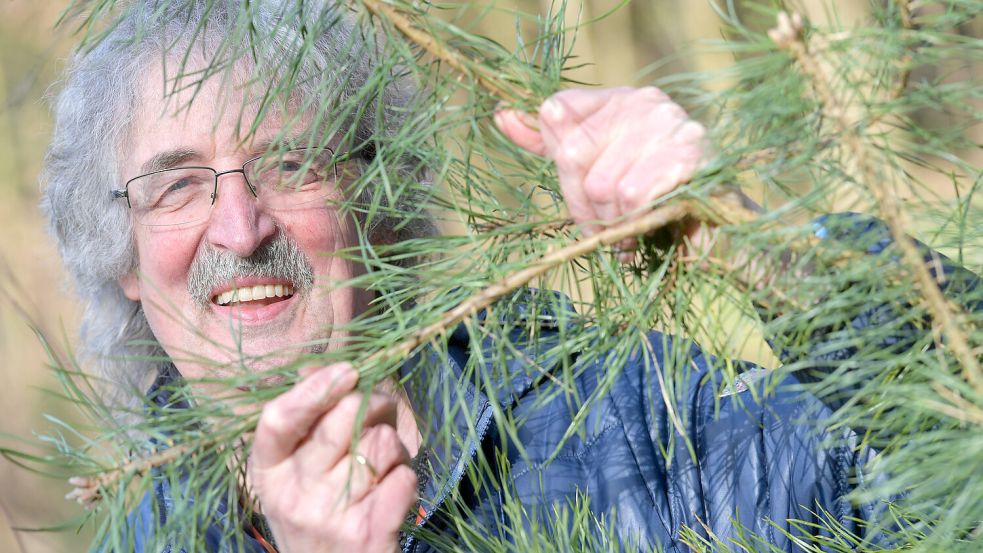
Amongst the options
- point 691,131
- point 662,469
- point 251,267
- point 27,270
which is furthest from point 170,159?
point 27,270

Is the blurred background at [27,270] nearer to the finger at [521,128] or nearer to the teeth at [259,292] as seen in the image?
the teeth at [259,292]

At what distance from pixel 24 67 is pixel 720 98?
2149 millimetres

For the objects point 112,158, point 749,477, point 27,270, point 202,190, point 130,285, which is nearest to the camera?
point 749,477

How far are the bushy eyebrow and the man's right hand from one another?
0.56 metres

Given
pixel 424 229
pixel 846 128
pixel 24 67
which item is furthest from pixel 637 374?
pixel 24 67

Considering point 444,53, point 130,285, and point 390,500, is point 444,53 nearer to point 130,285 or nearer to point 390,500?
point 390,500

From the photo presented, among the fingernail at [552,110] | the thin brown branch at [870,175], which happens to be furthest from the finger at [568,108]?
the thin brown branch at [870,175]

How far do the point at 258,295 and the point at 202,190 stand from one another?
136 mm

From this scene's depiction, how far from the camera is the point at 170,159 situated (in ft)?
3.43

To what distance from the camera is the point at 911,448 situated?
15.9 inches

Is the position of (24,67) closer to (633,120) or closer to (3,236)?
(3,236)

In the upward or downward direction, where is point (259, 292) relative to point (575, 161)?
downward

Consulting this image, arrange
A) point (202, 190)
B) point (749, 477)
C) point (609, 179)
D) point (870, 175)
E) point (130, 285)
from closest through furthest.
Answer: point (870, 175) → point (609, 179) → point (749, 477) → point (202, 190) → point (130, 285)

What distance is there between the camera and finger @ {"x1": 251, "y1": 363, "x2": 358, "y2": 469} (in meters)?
0.44
